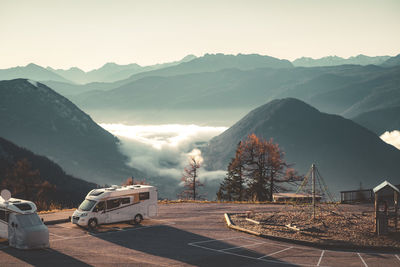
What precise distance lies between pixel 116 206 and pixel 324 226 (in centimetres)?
1516

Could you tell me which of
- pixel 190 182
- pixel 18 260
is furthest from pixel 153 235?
pixel 190 182

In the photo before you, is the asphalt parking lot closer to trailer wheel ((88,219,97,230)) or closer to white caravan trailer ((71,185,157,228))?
trailer wheel ((88,219,97,230))

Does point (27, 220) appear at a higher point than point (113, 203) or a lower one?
lower

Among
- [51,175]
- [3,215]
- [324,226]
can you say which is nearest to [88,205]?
[3,215]

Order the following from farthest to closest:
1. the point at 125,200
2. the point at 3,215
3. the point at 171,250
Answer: the point at 125,200
the point at 171,250
the point at 3,215

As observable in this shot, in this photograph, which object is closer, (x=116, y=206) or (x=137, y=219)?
(x=116, y=206)

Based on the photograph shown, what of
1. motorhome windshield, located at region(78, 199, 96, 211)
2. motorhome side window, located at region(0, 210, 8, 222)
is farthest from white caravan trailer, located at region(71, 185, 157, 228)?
motorhome side window, located at region(0, 210, 8, 222)

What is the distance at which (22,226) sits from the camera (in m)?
24.8

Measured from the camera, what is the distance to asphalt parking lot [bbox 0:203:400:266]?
76.8 feet

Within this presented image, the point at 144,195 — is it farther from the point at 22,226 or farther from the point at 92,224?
the point at 22,226

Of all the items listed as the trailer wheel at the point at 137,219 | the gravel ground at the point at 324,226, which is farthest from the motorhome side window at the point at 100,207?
the gravel ground at the point at 324,226

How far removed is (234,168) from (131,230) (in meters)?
52.0

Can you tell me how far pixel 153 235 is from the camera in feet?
99.6

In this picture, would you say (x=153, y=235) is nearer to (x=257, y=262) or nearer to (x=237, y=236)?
(x=237, y=236)
